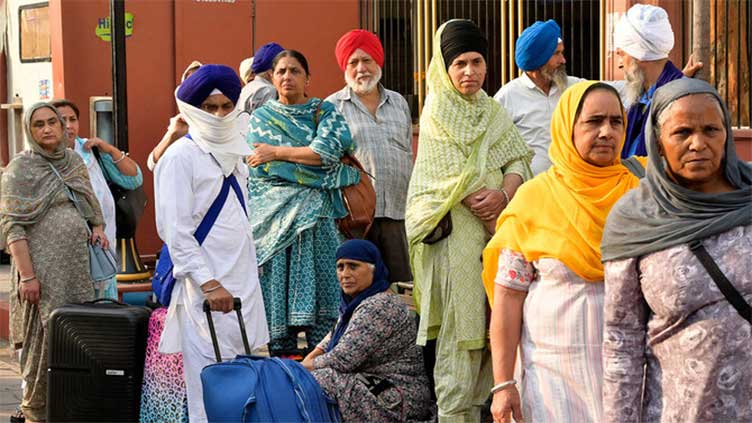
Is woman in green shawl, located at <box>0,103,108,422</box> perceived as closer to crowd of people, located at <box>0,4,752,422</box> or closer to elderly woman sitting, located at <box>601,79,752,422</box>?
crowd of people, located at <box>0,4,752,422</box>

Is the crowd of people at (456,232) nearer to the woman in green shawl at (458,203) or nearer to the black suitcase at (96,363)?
the woman in green shawl at (458,203)

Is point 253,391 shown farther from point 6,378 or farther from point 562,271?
point 6,378

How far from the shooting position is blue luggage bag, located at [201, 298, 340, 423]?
4.95 metres

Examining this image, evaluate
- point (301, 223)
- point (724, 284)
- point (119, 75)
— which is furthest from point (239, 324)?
point (119, 75)

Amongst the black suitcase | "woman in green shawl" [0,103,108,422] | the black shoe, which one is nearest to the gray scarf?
the black suitcase

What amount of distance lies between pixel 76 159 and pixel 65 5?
5.33 m

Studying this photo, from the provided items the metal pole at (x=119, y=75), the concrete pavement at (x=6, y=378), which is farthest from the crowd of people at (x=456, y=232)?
the metal pole at (x=119, y=75)

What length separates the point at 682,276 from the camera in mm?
3281

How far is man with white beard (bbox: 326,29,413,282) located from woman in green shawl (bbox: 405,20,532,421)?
1.36 m

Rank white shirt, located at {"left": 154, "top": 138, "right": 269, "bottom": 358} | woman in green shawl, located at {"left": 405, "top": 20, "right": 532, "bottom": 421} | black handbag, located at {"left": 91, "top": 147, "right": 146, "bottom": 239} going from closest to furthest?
white shirt, located at {"left": 154, "top": 138, "right": 269, "bottom": 358}, woman in green shawl, located at {"left": 405, "top": 20, "right": 532, "bottom": 421}, black handbag, located at {"left": 91, "top": 147, "right": 146, "bottom": 239}

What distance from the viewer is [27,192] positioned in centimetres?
685

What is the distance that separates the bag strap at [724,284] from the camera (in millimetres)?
3234

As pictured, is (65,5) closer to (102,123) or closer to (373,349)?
(102,123)

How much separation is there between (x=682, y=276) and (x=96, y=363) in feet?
11.3
